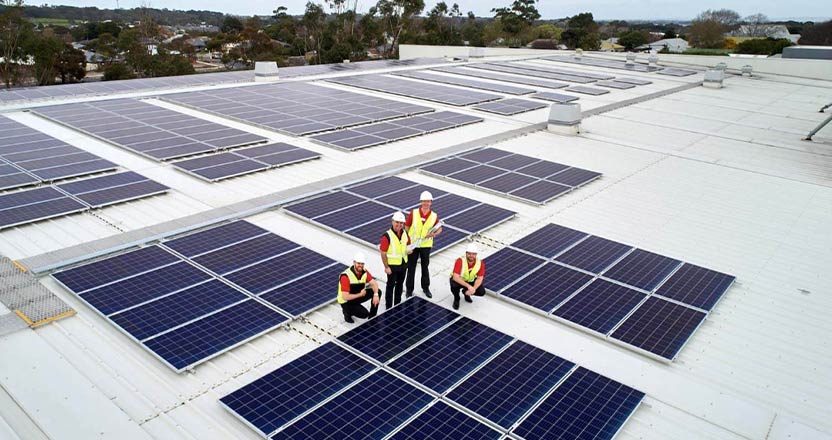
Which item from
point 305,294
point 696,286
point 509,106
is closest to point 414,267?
point 305,294

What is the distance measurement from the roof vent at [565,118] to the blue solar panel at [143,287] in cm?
1537

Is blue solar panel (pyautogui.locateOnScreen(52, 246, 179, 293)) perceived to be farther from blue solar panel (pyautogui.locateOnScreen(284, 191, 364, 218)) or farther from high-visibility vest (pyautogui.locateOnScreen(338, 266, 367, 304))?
high-visibility vest (pyautogui.locateOnScreen(338, 266, 367, 304))

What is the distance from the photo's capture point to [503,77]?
118 ft

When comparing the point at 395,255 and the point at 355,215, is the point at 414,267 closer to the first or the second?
the point at 395,255

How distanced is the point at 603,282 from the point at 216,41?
3583 inches

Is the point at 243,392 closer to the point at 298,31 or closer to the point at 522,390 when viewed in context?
the point at 522,390

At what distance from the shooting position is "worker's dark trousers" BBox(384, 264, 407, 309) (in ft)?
29.2

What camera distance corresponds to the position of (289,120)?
20.9 m

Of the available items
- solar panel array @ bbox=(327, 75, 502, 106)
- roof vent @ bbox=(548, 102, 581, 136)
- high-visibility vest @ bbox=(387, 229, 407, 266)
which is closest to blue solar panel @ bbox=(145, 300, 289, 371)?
high-visibility vest @ bbox=(387, 229, 407, 266)

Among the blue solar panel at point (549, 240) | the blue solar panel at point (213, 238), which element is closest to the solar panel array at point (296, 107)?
the blue solar panel at point (213, 238)

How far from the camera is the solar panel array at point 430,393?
641cm

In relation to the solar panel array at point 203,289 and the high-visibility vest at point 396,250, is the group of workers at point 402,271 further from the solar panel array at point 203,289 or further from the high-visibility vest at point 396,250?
the solar panel array at point 203,289

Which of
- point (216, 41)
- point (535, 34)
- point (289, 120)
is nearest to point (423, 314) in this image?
point (289, 120)

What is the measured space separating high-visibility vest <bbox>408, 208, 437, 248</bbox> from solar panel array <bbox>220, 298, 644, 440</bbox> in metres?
1.68
